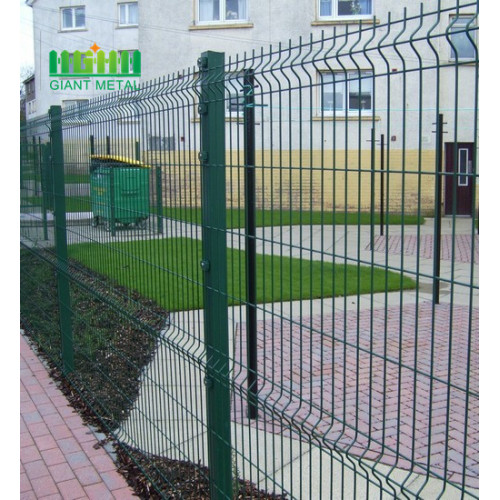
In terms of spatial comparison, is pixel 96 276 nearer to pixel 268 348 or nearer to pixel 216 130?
pixel 268 348

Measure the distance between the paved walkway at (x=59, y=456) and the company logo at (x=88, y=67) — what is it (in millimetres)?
25211

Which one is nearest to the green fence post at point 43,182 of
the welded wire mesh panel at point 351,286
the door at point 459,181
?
the welded wire mesh panel at point 351,286

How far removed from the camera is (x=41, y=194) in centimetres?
742

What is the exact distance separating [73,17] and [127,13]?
3.29 meters

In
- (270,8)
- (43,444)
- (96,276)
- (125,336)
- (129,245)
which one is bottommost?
(43,444)

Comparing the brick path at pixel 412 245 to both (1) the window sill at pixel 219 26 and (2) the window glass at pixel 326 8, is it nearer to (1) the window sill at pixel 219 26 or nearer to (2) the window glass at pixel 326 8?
(2) the window glass at pixel 326 8

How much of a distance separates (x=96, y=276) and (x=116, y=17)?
1377 inches

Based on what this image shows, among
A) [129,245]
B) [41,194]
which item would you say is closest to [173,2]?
[41,194]

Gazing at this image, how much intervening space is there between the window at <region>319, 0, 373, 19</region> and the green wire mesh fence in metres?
14.9

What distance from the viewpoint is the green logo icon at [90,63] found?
32.3 m

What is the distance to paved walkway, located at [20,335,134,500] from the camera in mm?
4137

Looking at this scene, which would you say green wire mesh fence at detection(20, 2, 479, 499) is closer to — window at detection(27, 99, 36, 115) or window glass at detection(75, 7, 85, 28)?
window glass at detection(75, 7, 85, 28)

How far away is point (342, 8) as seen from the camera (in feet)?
66.0

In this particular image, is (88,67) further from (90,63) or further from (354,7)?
(354,7)
